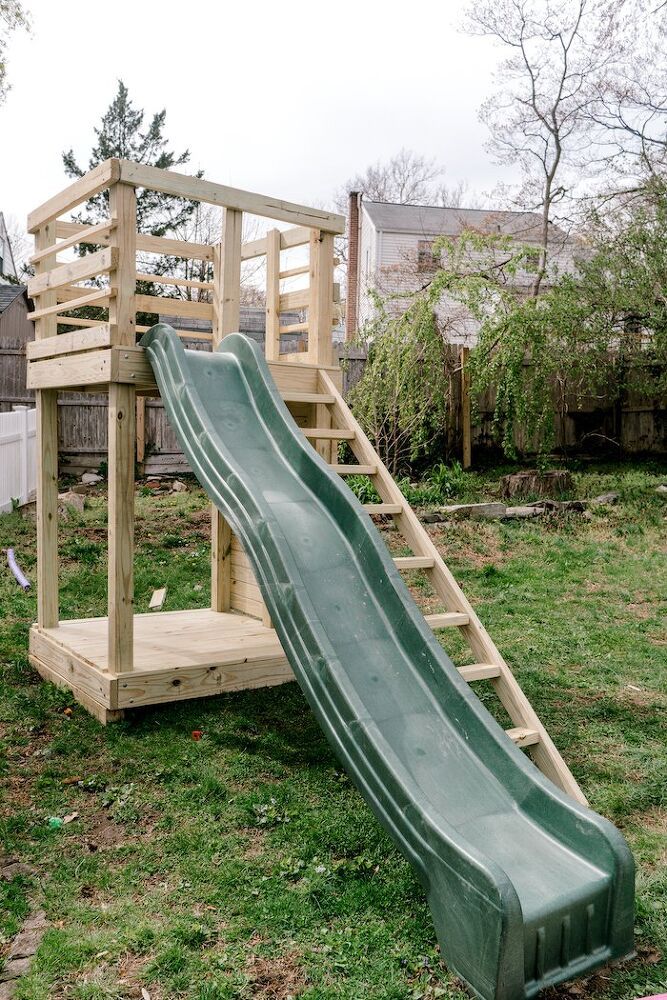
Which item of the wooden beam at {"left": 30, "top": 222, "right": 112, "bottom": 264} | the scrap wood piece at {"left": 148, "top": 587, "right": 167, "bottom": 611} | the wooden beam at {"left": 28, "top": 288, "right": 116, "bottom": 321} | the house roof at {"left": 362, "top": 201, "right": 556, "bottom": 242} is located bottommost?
the scrap wood piece at {"left": 148, "top": 587, "right": 167, "bottom": 611}

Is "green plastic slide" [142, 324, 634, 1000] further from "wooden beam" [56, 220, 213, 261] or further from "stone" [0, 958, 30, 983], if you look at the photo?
"wooden beam" [56, 220, 213, 261]

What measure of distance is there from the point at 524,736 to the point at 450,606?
0.78 metres

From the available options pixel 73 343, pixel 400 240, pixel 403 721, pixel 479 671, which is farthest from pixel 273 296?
pixel 400 240

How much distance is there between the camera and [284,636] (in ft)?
11.8

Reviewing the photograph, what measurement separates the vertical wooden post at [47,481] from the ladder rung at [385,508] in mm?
2494

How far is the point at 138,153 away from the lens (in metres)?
23.6

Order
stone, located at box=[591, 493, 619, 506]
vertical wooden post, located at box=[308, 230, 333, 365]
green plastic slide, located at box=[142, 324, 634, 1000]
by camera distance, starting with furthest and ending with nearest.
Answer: stone, located at box=[591, 493, 619, 506], vertical wooden post, located at box=[308, 230, 333, 365], green plastic slide, located at box=[142, 324, 634, 1000]

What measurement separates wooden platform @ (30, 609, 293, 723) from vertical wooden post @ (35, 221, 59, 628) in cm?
26

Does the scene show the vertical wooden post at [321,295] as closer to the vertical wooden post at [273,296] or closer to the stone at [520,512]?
the vertical wooden post at [273,296]

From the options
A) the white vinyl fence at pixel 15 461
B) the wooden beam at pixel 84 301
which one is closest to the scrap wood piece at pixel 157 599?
the wooden beam at pixel 84 301

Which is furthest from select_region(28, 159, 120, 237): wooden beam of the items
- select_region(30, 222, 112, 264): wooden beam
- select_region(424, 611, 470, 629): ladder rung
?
select_region(424, 611, 470, 629): ladder rung

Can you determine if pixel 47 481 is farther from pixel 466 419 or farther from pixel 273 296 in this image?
pixel 466 419

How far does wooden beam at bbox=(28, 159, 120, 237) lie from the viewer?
14.9 ft

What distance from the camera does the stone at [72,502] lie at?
984 centimetres
